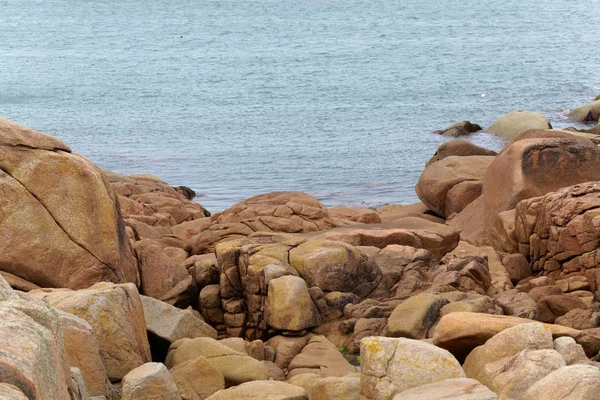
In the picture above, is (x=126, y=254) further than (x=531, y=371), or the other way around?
(x=126, y=254)

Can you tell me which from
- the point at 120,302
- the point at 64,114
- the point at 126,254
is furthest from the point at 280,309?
the point at 64,114

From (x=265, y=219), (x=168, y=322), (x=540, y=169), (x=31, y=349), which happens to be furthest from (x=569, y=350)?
(x=540, y=169)

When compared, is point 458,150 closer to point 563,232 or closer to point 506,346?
point 563,232

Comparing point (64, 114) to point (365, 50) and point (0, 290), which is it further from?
point (0, 290)

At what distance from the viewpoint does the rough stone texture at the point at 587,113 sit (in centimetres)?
4659

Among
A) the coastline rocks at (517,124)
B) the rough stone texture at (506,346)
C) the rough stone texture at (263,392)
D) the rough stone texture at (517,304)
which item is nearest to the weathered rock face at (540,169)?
the rough stone texture at (517,304)

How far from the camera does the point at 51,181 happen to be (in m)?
12.9

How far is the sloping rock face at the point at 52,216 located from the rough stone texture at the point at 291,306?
2269 millimetres

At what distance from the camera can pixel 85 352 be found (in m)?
9.04

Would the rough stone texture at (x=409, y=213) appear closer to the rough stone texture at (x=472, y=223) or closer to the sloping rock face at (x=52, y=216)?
the rough stone texture at (x=472, y=223)

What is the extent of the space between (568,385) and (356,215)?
49.8ft

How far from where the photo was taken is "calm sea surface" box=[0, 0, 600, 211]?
133 ft

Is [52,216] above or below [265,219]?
above

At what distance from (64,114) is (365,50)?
127 ft
